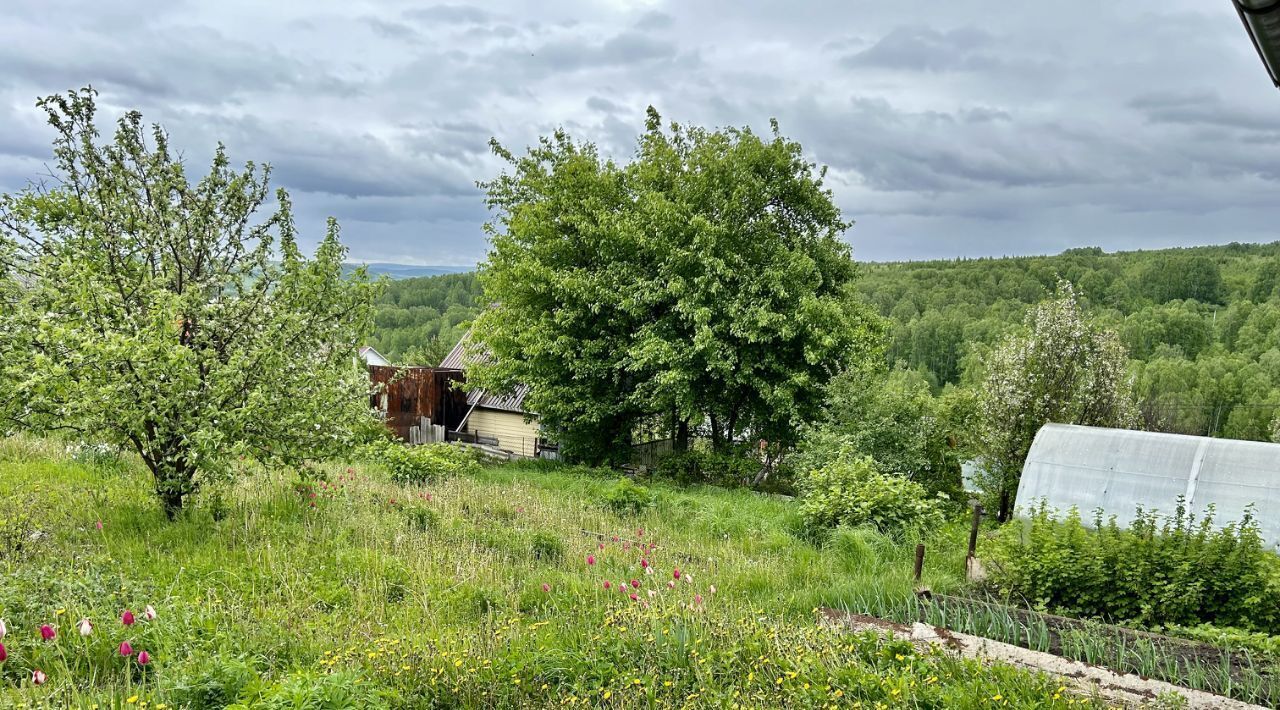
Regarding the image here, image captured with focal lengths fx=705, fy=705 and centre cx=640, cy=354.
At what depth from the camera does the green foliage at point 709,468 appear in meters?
18.8

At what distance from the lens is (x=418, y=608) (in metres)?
5.87

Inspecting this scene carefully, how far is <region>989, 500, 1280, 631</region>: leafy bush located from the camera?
6.75 meters

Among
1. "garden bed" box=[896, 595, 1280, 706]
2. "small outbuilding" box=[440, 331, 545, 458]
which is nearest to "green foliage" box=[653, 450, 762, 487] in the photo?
"small outbuilding" box=[440, 331, 545, 458]

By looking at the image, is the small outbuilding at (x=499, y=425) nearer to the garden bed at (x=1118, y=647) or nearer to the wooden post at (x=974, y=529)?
the wooden post at (x=974, y=529)

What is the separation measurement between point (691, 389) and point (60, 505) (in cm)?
1297

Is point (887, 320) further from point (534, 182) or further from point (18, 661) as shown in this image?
point (18, 661)

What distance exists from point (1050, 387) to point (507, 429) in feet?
70.2

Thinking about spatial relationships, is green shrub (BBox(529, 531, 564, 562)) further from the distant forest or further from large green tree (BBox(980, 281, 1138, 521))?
the distant forest

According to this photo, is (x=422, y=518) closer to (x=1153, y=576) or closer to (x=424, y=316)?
(x=1153, y=576)

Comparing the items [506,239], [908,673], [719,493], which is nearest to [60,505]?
[908,673]

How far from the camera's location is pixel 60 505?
7.99 m

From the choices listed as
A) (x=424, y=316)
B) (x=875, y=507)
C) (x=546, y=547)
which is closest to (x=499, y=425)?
(x=875, y=507)

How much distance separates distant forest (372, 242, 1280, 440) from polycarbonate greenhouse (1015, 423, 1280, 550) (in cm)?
3961

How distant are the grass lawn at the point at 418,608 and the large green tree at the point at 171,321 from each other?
104cm
